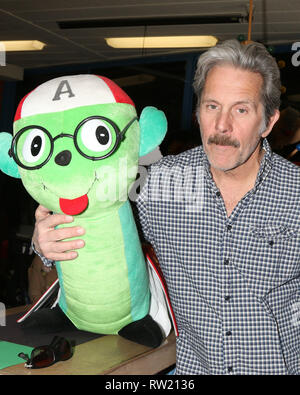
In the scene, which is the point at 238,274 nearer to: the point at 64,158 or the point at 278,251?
the point at 278,251

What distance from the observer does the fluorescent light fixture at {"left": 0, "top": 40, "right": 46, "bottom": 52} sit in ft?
17.4

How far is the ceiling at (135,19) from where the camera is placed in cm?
384

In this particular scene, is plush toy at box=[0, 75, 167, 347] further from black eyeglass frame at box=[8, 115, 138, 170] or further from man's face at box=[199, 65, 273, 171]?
man's face at box=[199, 65, 273, 171]

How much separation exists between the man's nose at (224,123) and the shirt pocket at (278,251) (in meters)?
0.29

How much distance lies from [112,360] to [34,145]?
0.58 metres

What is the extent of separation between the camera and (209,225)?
141 cm

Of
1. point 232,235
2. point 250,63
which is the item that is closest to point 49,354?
point 232,235

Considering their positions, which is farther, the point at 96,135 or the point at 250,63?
the point at 250,63

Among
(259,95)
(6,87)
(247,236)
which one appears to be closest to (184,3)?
(259,95)

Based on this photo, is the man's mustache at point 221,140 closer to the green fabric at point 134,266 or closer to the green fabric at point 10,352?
the green fabric at point 134,266

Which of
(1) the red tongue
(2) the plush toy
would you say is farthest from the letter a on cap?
(1) the red tongue

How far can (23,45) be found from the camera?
5453 mm
